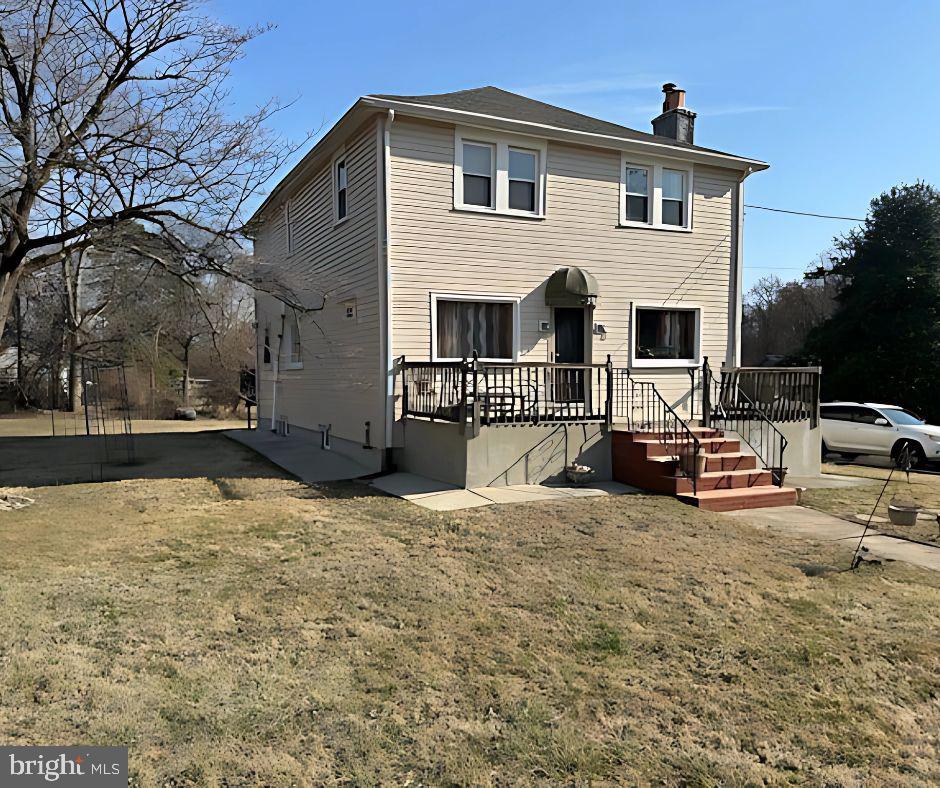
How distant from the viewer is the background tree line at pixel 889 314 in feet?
78.4

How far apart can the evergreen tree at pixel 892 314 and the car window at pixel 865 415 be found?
10458 millimetres

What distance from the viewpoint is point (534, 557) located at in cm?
605

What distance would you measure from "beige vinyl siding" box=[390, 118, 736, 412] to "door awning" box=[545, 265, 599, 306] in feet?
0.59

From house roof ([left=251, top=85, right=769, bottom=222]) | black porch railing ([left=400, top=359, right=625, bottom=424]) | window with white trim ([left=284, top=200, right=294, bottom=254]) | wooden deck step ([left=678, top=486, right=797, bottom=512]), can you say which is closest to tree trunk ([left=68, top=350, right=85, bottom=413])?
window with white trim ([left=284, top=200, right=294, bottom=254])

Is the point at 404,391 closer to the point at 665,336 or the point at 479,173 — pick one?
the point at 479,173

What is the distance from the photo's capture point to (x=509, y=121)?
10539 millimetres

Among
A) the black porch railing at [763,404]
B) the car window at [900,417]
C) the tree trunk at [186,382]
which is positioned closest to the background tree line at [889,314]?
the car window at [900,417]

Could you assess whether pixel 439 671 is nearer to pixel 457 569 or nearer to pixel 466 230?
pixel 457 569

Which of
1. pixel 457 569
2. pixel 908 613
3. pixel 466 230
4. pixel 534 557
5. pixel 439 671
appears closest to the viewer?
pixel 439 671

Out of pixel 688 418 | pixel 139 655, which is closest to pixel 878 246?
pixel 688 418

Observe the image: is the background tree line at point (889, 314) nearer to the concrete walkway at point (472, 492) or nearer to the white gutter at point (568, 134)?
the white gutter at point (568, 134)

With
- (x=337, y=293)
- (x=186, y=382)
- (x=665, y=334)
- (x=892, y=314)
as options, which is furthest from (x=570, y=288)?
(x=186, y=382)

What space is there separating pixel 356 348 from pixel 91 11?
605 centimetres

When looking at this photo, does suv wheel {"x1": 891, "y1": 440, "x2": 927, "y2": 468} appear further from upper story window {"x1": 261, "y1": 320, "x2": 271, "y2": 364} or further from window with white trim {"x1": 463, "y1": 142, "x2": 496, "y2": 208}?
upper story window {"x1": 261, "y1": 320, "x2": 271, "y2": 364}
